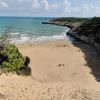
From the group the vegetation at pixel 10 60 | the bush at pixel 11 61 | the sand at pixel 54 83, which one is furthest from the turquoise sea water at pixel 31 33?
the sand at pixel 54 83

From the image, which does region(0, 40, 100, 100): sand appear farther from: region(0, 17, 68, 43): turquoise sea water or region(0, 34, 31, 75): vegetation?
region(0, 17, 68, 43): turquoise sea water

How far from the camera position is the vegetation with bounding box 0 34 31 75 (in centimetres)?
1815

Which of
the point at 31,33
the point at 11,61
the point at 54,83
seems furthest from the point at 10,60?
the point at 31,33

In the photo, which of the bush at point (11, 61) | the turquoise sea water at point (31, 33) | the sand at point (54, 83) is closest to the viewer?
the sand at point (54, 83)

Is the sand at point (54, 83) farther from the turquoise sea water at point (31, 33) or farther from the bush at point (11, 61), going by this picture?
the turquoise sea water at point (31, 33)

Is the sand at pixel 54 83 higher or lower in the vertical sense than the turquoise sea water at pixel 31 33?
higher

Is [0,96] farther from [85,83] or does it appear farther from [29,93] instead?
[85,83]

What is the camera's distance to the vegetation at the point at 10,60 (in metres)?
18.1

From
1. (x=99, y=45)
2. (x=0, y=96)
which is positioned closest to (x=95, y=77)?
(x=0, y=96)

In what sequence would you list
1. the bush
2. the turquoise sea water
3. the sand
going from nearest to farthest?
the sand → the bush → the turquoise sea water

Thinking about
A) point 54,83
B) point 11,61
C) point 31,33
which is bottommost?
point 31,33

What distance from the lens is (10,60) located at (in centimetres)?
1842

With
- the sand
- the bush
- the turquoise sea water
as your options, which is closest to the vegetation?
the bush

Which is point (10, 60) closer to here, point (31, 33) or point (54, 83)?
point (54, 83)
